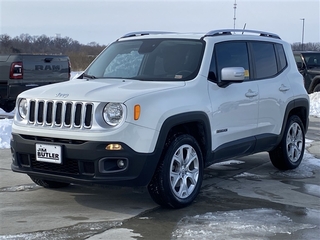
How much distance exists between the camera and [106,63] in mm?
6676

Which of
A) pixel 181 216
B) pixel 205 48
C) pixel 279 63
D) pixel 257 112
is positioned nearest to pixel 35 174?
pixel 181 216

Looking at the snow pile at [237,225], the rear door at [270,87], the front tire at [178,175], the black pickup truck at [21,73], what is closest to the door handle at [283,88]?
the rear door at [270,87]

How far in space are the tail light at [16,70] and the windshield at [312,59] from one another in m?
9.51

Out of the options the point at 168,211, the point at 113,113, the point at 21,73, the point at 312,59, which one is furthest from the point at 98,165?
the point at 312,59

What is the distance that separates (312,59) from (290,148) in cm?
1051

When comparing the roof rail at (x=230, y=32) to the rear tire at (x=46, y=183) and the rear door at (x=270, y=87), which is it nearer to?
the rear door at (x=270, y=87)

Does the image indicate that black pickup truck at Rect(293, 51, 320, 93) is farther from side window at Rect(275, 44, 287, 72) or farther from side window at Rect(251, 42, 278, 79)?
side window at Rect(251, 42, 278, 79)

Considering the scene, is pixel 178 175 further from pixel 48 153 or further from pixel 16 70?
pixel 16 70

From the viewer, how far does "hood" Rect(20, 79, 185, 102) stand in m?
5.11

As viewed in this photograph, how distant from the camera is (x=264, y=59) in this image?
716 centimetres

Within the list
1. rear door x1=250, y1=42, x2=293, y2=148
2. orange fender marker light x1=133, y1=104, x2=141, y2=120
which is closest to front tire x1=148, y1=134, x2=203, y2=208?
orange fender marker light x1=133, y1=104, x2=141, y2=120

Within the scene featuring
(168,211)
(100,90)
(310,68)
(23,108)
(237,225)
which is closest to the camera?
(237,225)

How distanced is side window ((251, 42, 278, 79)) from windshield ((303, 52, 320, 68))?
34.4 ft

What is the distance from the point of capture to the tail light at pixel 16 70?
1178 centimetres
